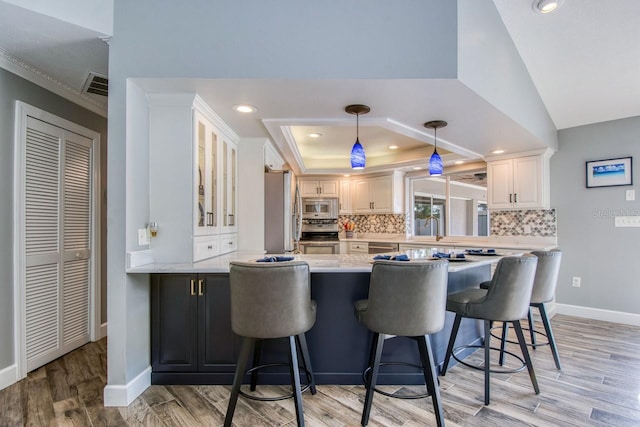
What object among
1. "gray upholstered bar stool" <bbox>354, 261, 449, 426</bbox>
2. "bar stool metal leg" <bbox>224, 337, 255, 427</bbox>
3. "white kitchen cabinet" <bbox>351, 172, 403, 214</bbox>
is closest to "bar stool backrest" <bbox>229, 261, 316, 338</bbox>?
"bar stool metal leg" <bbox>224, 337, 255, 427</bbox>

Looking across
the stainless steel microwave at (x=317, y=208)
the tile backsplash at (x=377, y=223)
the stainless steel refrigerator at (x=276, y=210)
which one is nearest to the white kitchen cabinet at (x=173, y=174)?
the stainless steel refrigerator at (x=276, y=210)

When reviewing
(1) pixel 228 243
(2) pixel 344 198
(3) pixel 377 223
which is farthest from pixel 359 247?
(1) pixel 228 243

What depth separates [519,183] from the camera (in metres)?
4.40

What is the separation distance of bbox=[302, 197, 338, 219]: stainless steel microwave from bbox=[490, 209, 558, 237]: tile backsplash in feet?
9.09

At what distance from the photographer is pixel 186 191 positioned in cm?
249

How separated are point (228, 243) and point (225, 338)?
1163 millimetres

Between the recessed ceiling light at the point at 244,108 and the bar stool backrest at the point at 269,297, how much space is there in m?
1.44

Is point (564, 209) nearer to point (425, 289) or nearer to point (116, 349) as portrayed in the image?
point (425, 289)

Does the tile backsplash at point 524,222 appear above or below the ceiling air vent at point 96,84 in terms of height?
below

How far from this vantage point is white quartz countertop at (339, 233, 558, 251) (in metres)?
4.21

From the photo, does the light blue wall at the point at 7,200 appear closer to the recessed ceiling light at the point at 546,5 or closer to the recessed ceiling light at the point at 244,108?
the recessed ceiling light at the point at 244,108

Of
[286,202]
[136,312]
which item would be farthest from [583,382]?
[136,312]

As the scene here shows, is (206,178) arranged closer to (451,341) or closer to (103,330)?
(103,330)

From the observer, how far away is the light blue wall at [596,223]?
12.6 ft
